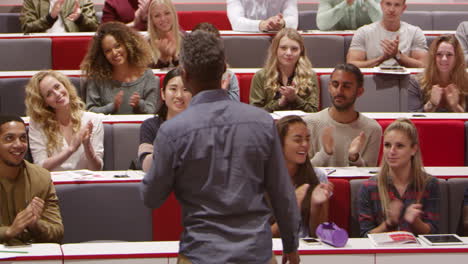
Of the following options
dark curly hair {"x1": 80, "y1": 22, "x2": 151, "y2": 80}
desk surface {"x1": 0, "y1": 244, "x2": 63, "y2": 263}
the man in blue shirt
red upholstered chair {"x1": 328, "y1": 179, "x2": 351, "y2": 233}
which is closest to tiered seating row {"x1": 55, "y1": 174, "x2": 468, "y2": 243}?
red upholstered chair {"x1": 328, "y1": 179, "x2": 351, "y2": 233}

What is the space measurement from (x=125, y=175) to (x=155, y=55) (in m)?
0.91

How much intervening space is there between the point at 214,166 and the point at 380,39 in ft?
6.21

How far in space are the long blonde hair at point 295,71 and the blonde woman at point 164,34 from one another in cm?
35

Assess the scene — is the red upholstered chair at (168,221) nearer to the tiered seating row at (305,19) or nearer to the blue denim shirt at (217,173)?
the blue denim shirt at (217,173)

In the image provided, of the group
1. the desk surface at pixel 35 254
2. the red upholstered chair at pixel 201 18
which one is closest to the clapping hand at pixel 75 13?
the red upholstered chair at pixel 201 18

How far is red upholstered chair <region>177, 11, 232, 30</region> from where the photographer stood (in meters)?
3.40

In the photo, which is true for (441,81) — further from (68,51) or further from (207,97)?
(207,97)

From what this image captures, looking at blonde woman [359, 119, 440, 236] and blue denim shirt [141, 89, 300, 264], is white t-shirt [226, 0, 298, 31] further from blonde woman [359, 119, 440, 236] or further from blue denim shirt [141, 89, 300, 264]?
blue denim shirt [141, 89, 300, 264]

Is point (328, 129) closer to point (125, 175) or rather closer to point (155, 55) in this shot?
point (125, 175)

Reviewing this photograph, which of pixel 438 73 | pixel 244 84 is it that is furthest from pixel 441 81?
pixel 244 84

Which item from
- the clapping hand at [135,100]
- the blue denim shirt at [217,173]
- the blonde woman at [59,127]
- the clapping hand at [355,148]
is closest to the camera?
the blue denim shirt at [217,173]

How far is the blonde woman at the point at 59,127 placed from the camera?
209 cm

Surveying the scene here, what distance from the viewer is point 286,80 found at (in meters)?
2.53

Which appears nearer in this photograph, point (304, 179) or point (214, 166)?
point (214, 166)
